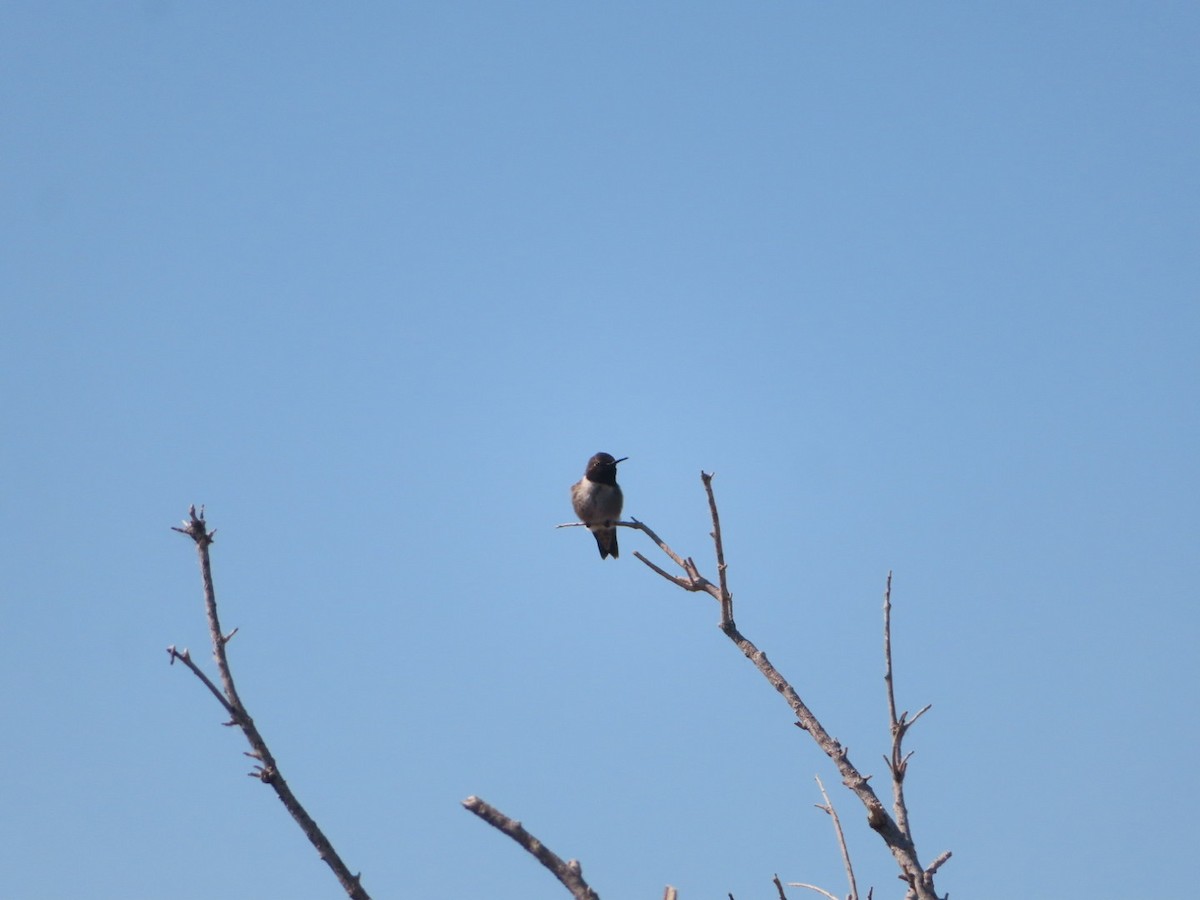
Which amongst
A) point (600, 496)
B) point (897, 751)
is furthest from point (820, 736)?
point (600, 496)

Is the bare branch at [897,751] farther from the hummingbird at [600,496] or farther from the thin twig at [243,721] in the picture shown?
the hummingbird at [600,496]

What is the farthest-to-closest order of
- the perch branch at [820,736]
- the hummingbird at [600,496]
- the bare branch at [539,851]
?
the hummingbird at [600,496]
the perch branch at [820,736]
the bare branch at [539,851]

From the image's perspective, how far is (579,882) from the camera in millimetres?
2861

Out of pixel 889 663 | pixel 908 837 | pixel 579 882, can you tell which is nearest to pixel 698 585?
pixel 889 663

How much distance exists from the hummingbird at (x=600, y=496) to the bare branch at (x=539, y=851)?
12.3m

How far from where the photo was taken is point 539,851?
114 inches

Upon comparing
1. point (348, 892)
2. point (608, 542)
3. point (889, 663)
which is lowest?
point (348, 892)

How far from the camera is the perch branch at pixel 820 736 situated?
4035 mm

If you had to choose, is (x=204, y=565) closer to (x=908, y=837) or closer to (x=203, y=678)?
(x=203, y=678)

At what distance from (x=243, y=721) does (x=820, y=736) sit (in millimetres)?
1986

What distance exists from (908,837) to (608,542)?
11.8m

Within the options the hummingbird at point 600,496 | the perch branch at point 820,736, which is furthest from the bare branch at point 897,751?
the hummingbird at point 600,496

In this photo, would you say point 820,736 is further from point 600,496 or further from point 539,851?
point 600,496

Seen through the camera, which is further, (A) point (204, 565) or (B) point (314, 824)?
(A) point (204, 565)
